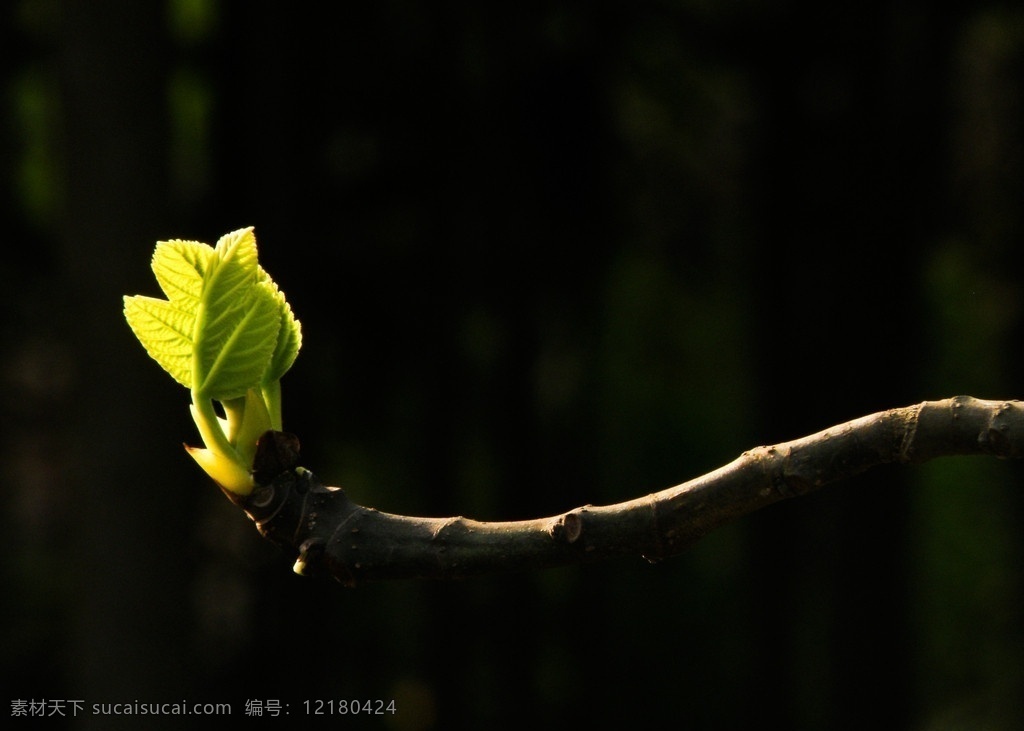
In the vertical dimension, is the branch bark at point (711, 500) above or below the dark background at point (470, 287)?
below

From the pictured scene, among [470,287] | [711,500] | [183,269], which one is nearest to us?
[711,500]

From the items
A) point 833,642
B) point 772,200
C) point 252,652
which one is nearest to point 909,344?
point 772,200

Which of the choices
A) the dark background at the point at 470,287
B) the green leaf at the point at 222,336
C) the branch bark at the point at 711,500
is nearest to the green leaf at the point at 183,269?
the green leaf at the point at 222,336

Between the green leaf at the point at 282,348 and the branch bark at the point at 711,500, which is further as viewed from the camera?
the green leaf at the point at 282,348

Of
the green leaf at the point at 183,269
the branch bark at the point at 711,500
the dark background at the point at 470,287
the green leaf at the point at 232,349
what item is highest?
the dark background at the point at 470,287

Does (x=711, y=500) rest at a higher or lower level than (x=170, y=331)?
lower

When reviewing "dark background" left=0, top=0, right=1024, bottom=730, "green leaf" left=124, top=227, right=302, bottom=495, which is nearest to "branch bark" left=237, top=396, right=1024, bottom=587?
"green leaf" left=124, top=227, right=302, bottom=495

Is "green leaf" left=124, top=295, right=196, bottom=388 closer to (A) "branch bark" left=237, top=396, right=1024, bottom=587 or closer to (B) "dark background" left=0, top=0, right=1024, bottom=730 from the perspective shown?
(A) "branch bark" left=237, top=396, right=1024, bottom=587

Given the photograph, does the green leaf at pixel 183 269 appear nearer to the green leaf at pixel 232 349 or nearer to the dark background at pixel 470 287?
the green leaf at pixel 232 349

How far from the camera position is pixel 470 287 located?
18.3 feet

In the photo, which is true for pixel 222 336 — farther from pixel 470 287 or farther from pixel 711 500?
pixel 470 287

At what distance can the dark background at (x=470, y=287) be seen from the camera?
3.89m

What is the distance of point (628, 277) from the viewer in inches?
307

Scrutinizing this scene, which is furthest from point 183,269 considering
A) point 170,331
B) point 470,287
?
point 470,287
